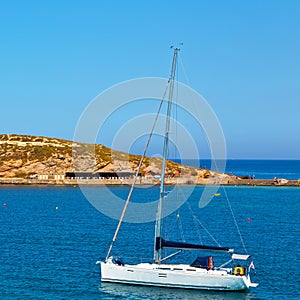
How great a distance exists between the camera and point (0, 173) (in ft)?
574

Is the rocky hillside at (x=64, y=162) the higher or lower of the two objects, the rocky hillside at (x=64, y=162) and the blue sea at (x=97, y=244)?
the higher

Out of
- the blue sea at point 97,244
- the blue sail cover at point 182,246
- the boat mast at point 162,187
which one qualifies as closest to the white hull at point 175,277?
the blue sea at point 97,244

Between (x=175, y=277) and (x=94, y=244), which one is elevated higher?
(x=94, y=244)

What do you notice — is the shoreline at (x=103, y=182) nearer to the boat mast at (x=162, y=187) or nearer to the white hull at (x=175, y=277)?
the boat mast at (x=162, y=187)

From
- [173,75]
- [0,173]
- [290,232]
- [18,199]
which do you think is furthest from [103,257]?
[0,173]

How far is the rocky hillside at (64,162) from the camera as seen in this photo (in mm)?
175625

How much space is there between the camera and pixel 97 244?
211ft

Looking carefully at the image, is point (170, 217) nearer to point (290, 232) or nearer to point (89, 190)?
point (290, 232)

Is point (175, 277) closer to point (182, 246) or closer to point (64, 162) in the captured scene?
point (182, 246)

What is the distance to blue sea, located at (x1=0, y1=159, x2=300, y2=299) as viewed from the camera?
43844mm

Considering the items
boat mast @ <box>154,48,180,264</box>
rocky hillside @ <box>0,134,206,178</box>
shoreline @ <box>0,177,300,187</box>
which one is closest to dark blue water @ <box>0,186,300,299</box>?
boat mast @ <box>154,48,180,264</box>

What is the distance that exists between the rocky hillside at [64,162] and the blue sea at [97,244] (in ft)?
163

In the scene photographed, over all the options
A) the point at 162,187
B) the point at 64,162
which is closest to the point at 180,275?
the point at 162,187

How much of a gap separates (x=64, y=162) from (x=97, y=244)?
115302 millimetres
